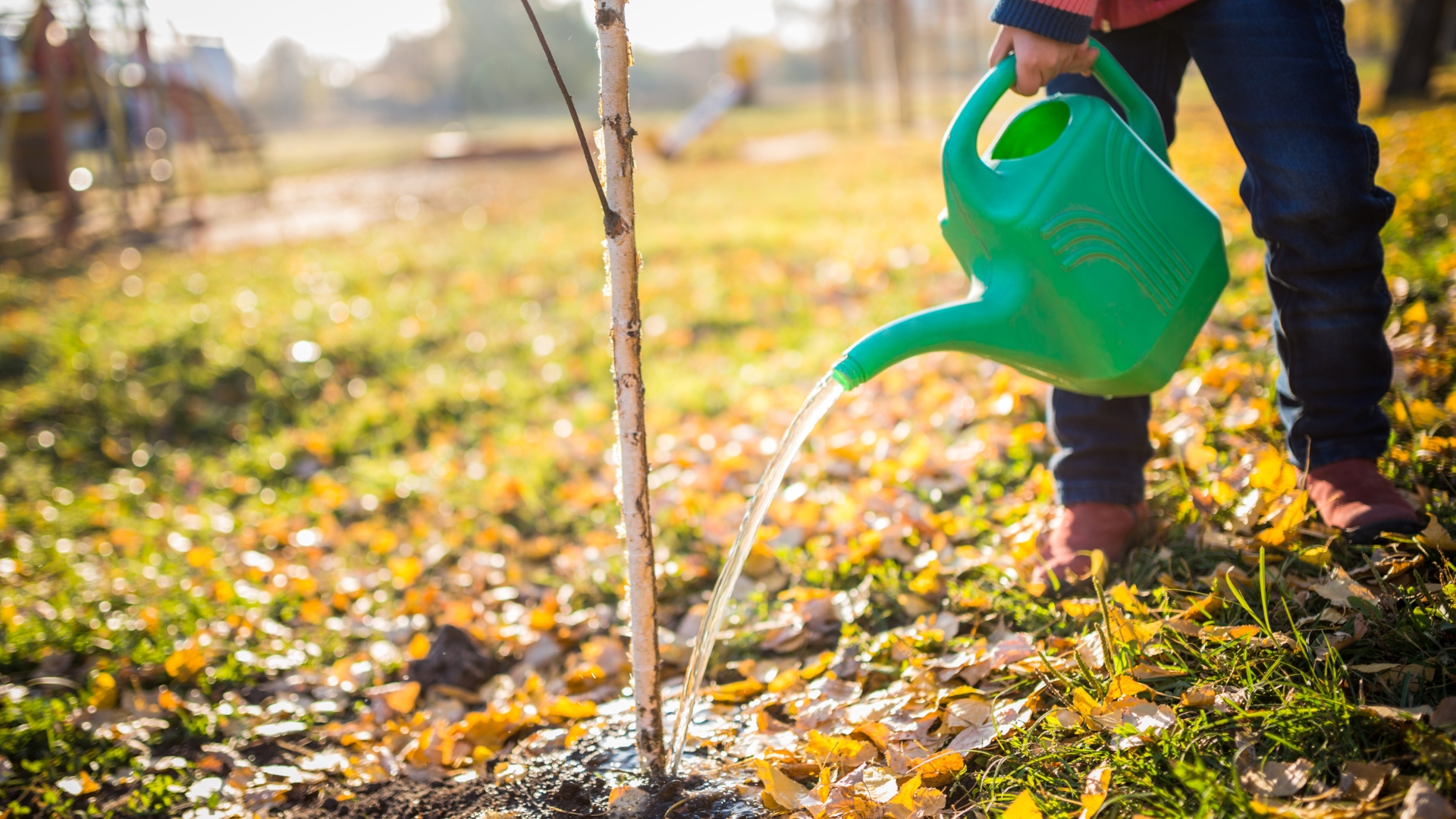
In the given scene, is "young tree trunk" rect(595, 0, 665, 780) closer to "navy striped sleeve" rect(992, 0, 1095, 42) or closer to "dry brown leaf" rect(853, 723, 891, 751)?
"dry brown leaf" rect(853, 723, 891, 751)

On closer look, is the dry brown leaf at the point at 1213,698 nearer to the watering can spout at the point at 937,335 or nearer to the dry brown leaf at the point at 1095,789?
the dry brown leaf at the point at 1095,789

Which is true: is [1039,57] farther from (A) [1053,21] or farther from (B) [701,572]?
(B) [701,572]

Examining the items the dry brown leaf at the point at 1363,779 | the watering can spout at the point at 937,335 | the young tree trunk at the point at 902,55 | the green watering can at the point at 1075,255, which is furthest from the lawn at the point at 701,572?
the young tree trunk at the point at 902,55

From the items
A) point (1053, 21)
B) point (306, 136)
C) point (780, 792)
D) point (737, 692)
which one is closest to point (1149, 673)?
point (780, 792)

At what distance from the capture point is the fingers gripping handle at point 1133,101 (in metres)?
1.46

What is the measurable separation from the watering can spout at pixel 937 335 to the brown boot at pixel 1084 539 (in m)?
0.59

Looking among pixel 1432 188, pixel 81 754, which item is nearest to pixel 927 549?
pixel 81 754

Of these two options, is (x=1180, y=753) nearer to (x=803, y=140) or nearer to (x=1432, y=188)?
(x=1432, y=188)

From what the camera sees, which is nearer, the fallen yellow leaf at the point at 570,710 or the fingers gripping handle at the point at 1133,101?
the fingers gripping handle at the point at 1133,101

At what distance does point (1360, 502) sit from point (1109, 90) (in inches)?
32.6

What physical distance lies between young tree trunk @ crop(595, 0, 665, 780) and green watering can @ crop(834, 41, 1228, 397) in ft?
1.17

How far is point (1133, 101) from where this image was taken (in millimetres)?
1479

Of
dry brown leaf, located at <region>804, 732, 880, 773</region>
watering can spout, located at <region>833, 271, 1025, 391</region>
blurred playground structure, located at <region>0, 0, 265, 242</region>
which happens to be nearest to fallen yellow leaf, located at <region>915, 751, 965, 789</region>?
dry brown leaf, located at <region>804, 732, 880, 773</region>

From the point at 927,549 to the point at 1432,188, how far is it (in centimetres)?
271
